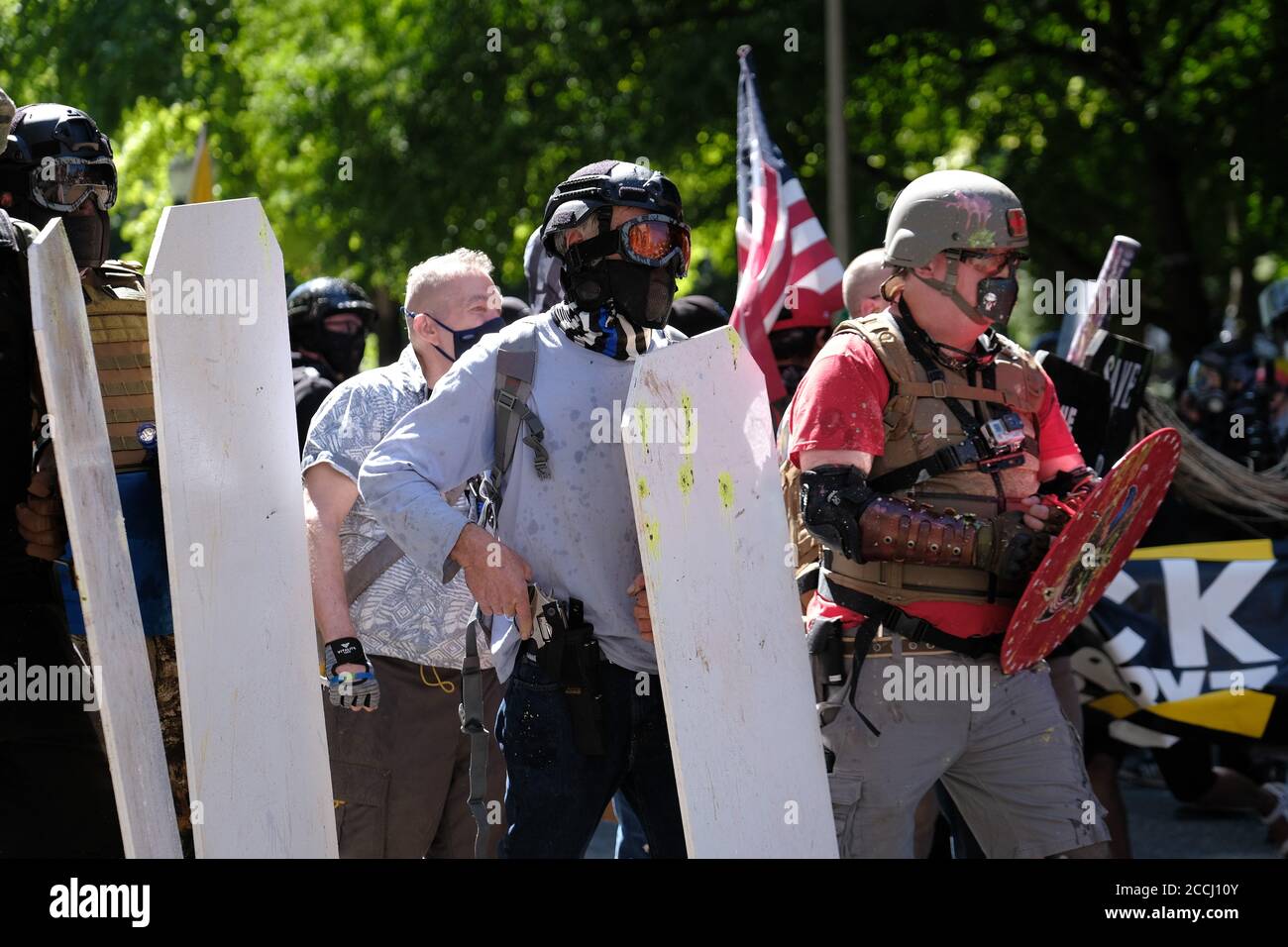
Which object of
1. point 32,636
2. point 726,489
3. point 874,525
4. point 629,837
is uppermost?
point 726,489

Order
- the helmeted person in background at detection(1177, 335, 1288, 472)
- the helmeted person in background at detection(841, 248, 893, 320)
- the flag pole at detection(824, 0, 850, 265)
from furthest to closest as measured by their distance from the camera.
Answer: the flag pole at detection(824, 0, 850, 265) → the helmeted person in background at detection(1177, 335, 1288, 472) → the helmeted person in background at detection(841, 248, 893, 320)

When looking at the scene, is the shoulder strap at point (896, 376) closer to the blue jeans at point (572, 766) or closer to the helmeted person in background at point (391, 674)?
the blue jeans at point (572, 766)

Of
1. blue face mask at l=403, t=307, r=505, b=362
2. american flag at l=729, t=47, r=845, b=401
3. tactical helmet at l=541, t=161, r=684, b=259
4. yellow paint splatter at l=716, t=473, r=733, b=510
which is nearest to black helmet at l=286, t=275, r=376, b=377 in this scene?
american flag at l=729, t=47, r=845, b=401

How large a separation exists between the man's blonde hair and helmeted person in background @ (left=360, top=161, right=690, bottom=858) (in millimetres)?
1051

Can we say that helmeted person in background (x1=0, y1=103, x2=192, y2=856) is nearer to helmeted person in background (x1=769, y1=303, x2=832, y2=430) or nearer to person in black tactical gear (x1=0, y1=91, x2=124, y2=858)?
person in black tactical gear (x1=0, y1=91, x2=124, y2=858)

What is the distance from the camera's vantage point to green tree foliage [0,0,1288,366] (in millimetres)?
14711

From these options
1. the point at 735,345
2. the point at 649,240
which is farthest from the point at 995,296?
the point at 649,240

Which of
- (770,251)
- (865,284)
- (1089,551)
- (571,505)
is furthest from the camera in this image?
(770,251)

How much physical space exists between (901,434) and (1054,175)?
1319 centimetres

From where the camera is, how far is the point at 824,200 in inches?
598

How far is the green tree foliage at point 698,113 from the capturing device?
1471cm

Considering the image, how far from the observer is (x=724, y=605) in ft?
11.3

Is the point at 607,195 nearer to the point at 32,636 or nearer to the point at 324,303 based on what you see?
the point at 32,636

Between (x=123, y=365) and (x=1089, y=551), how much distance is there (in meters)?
2.14
